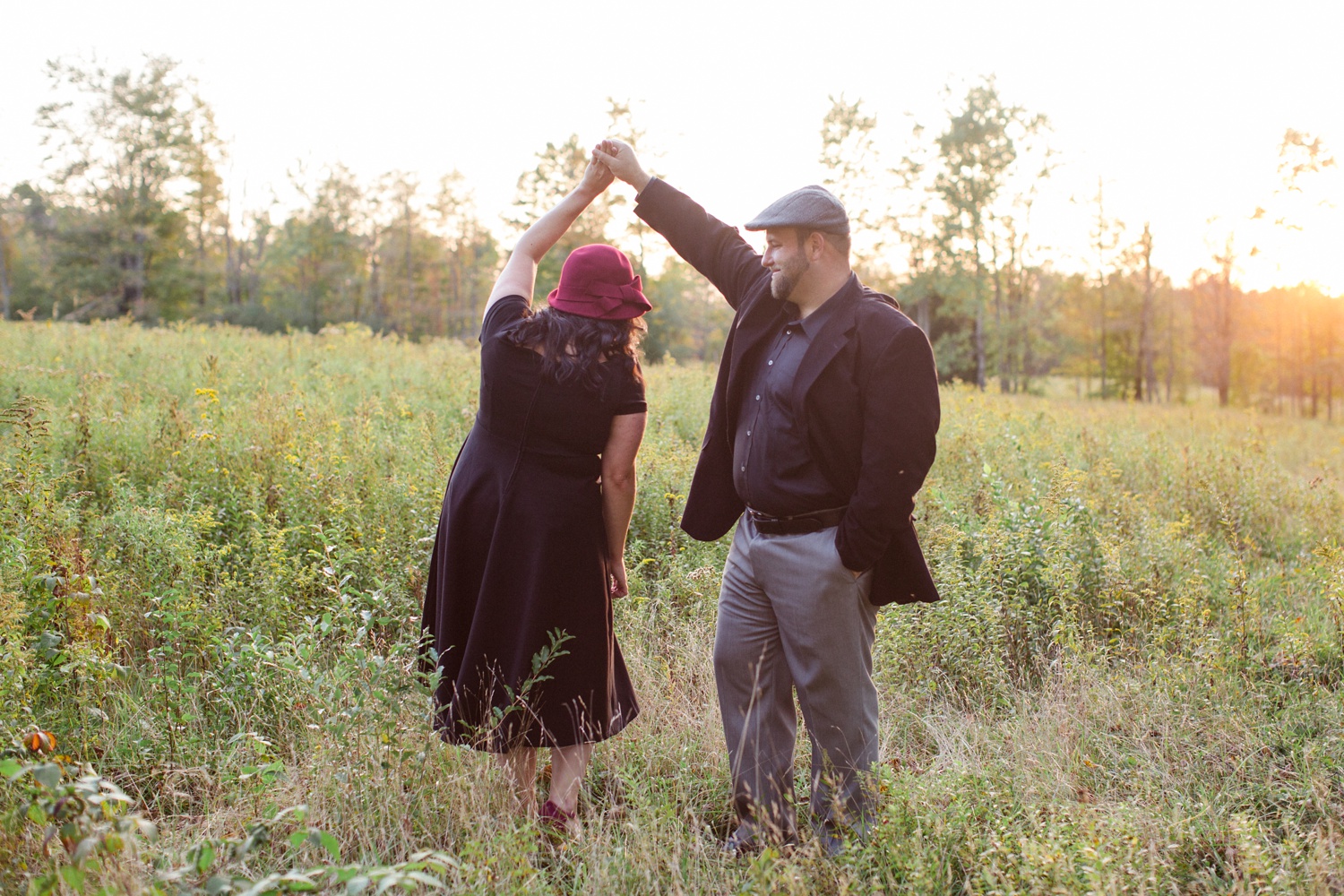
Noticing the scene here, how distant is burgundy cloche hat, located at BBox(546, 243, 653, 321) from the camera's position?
3045 mm

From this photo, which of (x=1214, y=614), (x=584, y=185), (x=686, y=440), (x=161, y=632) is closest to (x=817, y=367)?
(x=584, y=185)

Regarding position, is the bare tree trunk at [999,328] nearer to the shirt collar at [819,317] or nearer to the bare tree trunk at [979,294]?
the bare tree trunk at [979,294]

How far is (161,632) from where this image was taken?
152 inches

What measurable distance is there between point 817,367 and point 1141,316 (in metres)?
40.1

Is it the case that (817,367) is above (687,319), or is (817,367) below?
below

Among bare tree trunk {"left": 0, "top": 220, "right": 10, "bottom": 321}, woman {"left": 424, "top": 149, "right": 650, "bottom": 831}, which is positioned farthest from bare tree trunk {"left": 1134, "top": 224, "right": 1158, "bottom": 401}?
bare tree trunk {"left": 0, "top": 220, "right": 10, "bottom": 321}

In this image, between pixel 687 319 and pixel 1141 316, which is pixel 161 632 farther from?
pixel 687 319

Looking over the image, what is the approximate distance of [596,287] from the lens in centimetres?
306

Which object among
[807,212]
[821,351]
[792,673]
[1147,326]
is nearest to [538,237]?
[807,212]

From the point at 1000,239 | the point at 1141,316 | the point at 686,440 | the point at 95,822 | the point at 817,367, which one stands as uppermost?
the point at 1000,239

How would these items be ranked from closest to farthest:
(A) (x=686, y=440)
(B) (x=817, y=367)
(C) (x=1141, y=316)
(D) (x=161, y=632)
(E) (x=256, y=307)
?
(B) (x=817, y=367) < (D) (x=161, y=632) < (A) (x=686, y=440) < (C) (x=1141, y=316) < (E) (x=256, y=307)

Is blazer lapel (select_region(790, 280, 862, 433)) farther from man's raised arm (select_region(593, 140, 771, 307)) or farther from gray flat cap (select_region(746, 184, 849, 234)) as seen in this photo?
man's raised arm (select_region(593, 140, 771, 307))

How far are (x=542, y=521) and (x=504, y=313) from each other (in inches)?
31.5

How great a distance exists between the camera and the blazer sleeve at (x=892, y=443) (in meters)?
2.79
